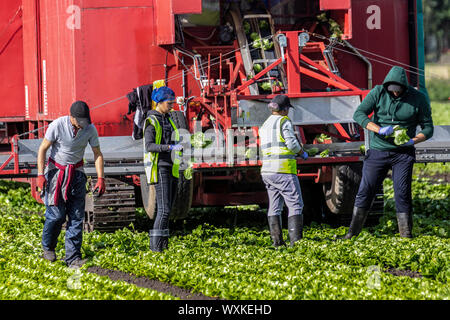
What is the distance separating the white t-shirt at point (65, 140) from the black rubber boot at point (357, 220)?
3304mm

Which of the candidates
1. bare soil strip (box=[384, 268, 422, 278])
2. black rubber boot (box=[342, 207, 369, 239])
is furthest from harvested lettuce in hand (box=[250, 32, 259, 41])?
bare soil strip (box=[384, 268, 422, 278])

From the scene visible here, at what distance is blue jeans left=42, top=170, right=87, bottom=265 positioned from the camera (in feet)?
31.0

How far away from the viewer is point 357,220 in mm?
10422

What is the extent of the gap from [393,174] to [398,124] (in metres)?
0.58

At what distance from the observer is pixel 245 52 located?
1277cm

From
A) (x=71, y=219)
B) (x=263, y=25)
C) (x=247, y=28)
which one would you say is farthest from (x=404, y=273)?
(x=263, y=25)

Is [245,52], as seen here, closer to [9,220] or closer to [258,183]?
[258,183]

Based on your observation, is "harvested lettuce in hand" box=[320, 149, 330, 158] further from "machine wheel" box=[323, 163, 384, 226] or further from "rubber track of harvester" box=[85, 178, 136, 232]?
"rubber track of harvester" box=[85, 178, 136, 232]

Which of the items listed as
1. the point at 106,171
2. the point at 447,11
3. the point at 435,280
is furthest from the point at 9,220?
the point at 447,11

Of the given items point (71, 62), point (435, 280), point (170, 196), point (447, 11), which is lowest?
point (435, 280)

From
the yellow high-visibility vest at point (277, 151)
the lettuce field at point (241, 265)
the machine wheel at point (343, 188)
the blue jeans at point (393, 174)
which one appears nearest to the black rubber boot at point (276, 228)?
the lettuce field at point (241, 265)

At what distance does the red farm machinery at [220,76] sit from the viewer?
37.6 ft

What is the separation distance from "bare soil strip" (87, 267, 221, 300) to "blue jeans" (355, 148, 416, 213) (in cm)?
315
